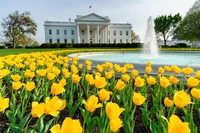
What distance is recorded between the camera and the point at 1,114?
2600 millimetres

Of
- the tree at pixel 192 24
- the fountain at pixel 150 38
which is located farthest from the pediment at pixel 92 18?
the fountain at pixel 150 38

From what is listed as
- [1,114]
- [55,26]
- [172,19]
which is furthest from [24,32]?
[1,114]

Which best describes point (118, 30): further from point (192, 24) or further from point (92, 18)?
point (192, 24)

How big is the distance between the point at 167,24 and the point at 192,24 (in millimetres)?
19393

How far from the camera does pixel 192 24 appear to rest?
31938 mm

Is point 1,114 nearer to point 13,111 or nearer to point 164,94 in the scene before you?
point 13,111

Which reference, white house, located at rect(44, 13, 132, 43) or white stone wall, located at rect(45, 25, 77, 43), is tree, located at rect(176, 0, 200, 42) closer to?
white house, located at rect(44, 13, 132, 43)

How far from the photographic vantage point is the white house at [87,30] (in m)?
58.4

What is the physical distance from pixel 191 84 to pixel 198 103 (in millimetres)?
550

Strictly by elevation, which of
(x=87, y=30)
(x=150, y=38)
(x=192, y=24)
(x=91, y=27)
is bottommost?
(x=150, y=38)

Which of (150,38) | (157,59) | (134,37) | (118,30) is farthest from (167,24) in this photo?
(157,59)

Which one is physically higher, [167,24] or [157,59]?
[167,24]

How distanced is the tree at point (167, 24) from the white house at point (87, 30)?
48.9 feet

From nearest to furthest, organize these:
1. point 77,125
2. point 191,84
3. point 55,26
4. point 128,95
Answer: point 77,125 → point 191,84 → point 128,95 → point 55,26
